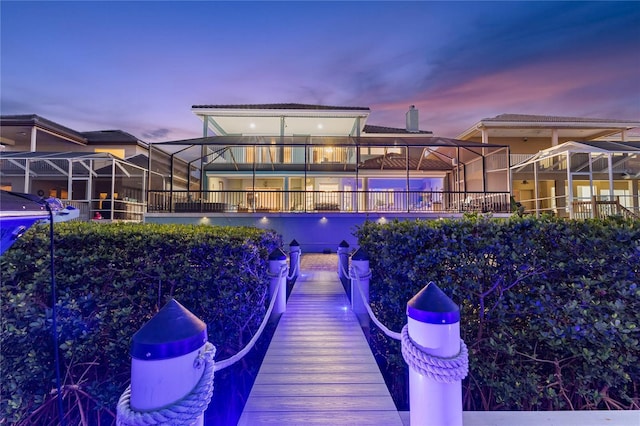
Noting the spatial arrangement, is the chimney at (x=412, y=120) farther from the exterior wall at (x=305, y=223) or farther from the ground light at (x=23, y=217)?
the ground light at (x=23, y=217)

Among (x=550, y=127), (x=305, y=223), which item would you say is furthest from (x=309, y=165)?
(x=550, y=127)

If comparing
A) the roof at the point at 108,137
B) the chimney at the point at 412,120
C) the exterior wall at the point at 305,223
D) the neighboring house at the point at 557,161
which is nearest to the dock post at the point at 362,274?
the exterior wall at the point at 305,223

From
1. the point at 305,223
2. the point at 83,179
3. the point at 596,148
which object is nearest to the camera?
the point at 596,148

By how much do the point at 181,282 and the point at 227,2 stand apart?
29.0 ft

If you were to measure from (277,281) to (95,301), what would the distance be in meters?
2.22

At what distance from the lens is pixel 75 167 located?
15773mm

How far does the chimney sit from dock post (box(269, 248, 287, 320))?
1825cm

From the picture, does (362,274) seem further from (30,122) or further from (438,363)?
(30,122)

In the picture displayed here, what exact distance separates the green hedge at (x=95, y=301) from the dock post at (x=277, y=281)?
4.14 feet

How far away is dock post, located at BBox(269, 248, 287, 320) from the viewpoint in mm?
4168

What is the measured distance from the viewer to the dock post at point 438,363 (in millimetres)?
1296

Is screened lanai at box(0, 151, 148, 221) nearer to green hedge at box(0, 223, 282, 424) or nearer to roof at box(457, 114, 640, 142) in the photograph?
green hedge at box(0, 223, 282, 424)

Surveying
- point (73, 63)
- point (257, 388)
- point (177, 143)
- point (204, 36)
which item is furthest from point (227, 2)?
point (257, 388)

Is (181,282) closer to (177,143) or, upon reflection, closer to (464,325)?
(464,325)
